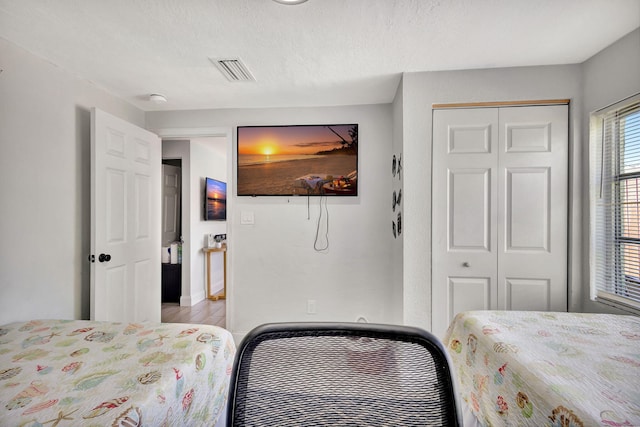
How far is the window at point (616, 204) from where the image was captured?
5.74 feet

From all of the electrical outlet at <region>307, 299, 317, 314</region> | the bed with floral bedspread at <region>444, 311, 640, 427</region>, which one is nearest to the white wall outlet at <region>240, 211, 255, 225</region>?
the electrical outlet at <region>307, 299, 317, 314</region>

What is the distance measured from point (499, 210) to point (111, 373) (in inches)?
96.5

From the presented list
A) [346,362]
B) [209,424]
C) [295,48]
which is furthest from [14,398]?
[295,48]

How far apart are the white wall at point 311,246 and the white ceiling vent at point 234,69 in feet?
→ 2.14

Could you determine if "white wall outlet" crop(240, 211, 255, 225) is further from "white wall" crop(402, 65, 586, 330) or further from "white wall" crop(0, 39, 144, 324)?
"white wall" crop(402, 65, 586, 330)

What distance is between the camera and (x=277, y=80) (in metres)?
2.38

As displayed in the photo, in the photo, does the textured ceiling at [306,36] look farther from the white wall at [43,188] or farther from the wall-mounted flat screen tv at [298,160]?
the wall-mounted flat screen tv at [298,160]

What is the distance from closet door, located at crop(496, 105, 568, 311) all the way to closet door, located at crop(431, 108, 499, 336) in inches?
2.8

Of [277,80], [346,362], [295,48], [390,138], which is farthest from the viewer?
[390,138]

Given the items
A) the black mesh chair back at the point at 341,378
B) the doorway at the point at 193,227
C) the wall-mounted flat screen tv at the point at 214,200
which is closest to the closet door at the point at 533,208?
the black mesh chair back at the point at 341,378

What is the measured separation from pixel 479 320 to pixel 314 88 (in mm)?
2101

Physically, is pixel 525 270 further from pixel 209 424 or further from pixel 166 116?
pixel 166 116

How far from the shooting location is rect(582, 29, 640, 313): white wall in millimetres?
1717

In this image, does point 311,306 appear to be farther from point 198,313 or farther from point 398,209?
point 198,313
